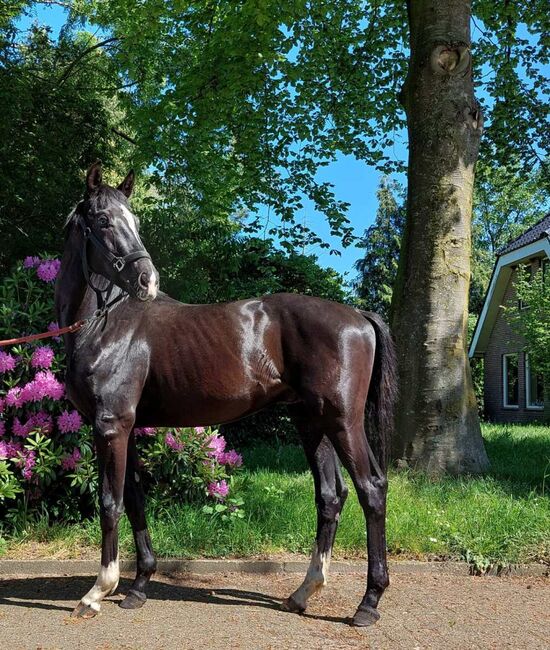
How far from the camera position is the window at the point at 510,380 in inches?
1101

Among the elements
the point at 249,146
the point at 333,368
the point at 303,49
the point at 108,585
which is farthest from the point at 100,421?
the point at 303,49

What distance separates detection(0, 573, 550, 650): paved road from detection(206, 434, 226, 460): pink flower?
3.84ft

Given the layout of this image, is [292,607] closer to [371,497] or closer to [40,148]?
[371,497]

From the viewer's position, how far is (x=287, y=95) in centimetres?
1395

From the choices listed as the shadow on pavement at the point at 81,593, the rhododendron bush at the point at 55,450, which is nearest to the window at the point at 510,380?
the rhododendron bush at the point at 55,450

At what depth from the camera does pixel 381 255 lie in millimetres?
37688

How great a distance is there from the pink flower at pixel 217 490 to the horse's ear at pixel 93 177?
2.95 m

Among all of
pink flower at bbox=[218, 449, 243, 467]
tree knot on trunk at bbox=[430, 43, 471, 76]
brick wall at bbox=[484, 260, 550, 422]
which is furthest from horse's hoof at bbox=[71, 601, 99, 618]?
brick wall at bbox=[484, 260, 550, 422]

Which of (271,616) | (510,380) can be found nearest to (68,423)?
(271,616)

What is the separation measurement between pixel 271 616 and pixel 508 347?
25.9 meters

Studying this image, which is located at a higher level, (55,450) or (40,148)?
(40,148)

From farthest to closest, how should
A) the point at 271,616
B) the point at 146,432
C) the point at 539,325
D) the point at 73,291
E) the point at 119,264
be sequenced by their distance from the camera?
the point at 539,325
the point at 146,432
the point at 73,291
the point at 271,616
the point at 119,264

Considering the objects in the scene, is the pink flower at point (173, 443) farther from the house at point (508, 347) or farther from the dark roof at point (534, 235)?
the house at point (508, 347)

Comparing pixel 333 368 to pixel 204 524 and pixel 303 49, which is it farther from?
pixel 303 49
